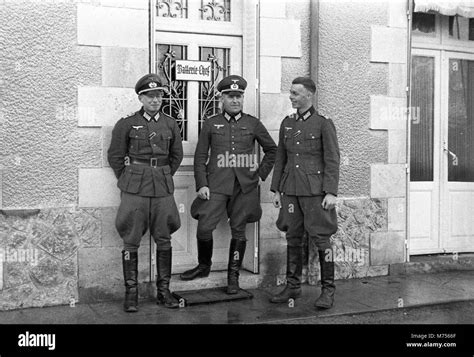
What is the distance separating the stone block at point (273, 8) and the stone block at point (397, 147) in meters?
1.88

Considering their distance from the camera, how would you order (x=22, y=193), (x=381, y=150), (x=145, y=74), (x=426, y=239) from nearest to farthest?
(x=22, y=193)
(x=145, y=74)
(x=381, y=150)
(x=426, y=239)

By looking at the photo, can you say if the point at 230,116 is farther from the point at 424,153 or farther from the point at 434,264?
the point at 434,264

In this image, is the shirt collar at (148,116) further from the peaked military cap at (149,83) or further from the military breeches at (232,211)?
the military breeches at (232,211)

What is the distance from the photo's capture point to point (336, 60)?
7242mm

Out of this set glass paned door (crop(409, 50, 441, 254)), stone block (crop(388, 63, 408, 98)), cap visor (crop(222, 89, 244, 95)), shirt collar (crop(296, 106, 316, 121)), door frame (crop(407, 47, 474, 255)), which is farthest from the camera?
door frame (crop(407, 47, 474, 255))

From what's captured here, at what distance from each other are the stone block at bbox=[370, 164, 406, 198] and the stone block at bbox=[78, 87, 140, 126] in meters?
2.84

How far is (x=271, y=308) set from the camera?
6246 mm

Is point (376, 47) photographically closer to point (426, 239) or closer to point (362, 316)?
point (426, 239)

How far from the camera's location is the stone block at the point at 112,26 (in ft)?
20.2

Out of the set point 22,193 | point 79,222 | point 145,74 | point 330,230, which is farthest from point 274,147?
point 22,193

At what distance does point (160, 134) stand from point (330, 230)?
1.84m

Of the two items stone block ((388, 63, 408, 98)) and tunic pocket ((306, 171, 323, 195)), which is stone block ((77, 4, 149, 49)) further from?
stone block ((388, 63, 408, 98))

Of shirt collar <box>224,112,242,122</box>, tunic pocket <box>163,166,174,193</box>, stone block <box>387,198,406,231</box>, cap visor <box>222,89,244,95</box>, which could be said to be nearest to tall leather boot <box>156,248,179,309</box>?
tunic pocket <box>163,166,174,193</box>

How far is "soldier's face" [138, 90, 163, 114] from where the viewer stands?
6.09 m
